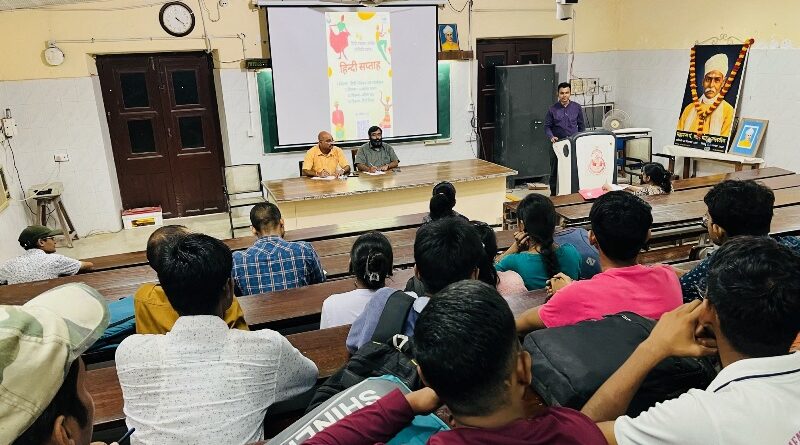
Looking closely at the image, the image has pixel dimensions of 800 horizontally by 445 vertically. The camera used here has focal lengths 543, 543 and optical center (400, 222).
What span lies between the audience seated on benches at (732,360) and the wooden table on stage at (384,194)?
3910 millimetres

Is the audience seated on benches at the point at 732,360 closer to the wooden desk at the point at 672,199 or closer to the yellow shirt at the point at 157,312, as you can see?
the yellow shirt at the point at 157,312

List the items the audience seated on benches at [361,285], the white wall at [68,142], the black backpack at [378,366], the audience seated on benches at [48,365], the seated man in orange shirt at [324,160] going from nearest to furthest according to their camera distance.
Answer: the audience seated on benches at [48,365] → the black backpack at [378,366] → the audience seated on benches at [361,285] → the seated man in orange shirt at [324,160] → the white wall at [68,142]

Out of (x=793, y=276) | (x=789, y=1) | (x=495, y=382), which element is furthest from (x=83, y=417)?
(x=789, y=1)

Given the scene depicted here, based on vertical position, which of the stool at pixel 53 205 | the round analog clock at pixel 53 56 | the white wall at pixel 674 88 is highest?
the round analog clock at pixel 53 56

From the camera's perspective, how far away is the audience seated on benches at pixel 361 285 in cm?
205

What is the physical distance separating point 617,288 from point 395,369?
708 mm

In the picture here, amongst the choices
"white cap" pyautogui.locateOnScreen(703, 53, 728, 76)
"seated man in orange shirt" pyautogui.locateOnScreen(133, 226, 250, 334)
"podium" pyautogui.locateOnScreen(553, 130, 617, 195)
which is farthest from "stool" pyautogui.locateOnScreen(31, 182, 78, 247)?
"white cap" pyautogui.locateOnScreen(703, 53, 728, 76)

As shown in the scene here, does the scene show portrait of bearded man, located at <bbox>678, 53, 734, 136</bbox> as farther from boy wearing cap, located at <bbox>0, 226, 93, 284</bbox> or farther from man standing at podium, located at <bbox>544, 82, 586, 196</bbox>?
boy wearing cap, located at <bbox>0, 226, 93, 284</bbox>

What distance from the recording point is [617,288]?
61.1 inches

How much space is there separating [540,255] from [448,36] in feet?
17.4

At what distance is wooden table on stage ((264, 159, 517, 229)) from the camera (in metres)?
4.90

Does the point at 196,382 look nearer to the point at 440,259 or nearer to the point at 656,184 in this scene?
the point at 440,259

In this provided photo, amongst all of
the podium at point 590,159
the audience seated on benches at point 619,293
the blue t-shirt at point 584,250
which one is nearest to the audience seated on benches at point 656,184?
the podium at point 590,159

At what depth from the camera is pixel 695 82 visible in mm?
6879
